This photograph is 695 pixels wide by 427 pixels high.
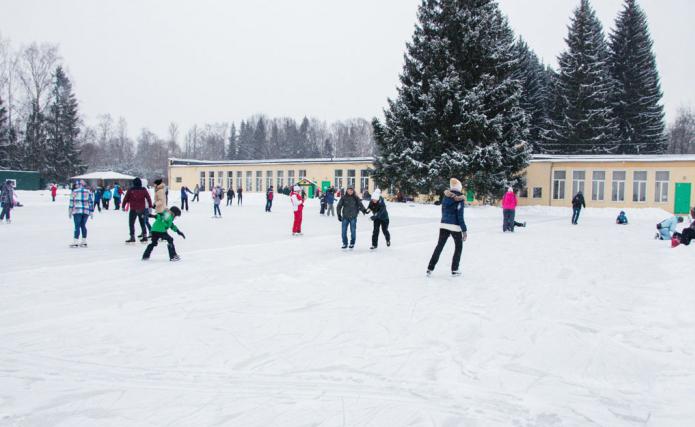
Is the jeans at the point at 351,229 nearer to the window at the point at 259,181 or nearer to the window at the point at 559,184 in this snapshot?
the window at the point at 559,184

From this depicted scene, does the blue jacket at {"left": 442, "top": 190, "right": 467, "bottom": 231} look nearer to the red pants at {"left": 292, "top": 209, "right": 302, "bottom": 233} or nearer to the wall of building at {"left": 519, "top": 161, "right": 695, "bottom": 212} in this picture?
the red pants at {"left": 292, "top": 209, "right": 302, "bottom": 233}

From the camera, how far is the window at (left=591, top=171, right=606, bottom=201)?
127 feet

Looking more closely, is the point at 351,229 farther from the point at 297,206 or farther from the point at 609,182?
the point at 609,182

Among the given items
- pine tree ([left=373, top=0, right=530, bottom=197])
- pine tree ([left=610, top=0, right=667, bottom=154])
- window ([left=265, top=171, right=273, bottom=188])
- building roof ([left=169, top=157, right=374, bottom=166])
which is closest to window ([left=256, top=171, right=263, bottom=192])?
window ([left=265, top=171, right=273, bottom=188])

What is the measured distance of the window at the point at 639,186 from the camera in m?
37.4

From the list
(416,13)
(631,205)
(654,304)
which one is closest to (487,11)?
(416,13)

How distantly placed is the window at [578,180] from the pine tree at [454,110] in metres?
9.72

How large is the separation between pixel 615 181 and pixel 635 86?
19666 mm

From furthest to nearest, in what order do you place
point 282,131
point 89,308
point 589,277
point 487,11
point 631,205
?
point 282,131 → point 631,205 → point 487,11 → point 589,277 → point 89,308

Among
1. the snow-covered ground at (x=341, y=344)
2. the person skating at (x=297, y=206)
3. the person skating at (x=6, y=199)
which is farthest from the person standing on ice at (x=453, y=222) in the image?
the person skating at (x=6, y=199)

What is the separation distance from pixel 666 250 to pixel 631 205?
2771cm

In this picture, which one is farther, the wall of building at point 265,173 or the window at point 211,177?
the window at point 211,177

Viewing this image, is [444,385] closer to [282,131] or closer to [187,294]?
[187,294]

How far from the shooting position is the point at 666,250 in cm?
1291
